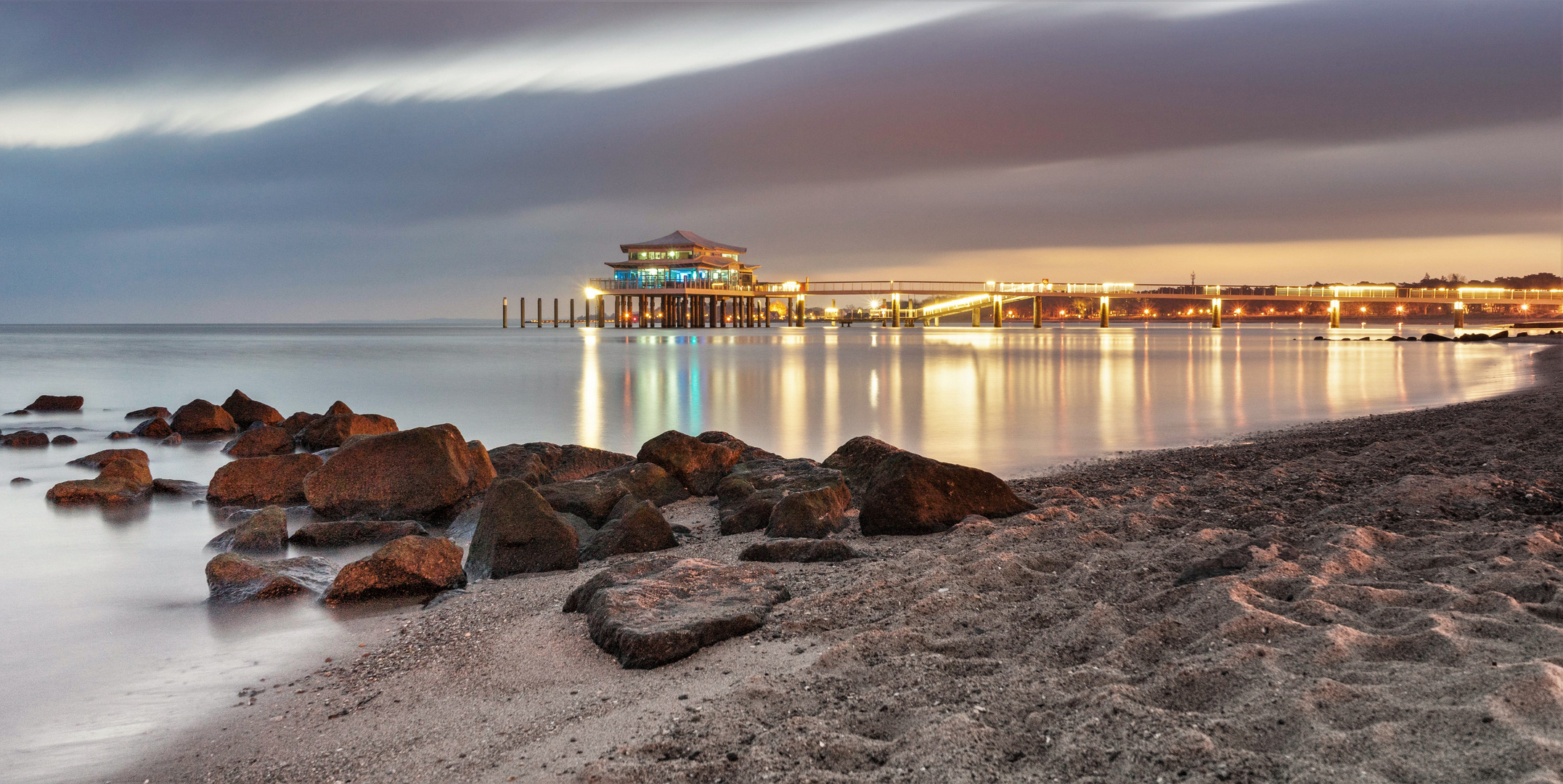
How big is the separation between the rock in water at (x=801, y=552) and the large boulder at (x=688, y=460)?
3767 millimetres

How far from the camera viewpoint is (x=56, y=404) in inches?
935

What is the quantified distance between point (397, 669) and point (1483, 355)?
51.9 m

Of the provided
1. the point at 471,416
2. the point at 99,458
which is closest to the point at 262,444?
the point at 99,458

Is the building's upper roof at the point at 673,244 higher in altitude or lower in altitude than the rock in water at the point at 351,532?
higher

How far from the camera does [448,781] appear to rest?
362cm

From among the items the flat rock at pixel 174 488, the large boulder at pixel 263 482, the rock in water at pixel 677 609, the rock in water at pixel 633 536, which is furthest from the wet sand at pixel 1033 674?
the flat rock at pixel 174 488

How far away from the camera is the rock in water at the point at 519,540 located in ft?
23.4

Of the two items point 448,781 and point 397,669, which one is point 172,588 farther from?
point 448,781

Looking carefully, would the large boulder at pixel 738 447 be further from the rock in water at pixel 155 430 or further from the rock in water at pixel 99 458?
the rock in water at pixel 155 430

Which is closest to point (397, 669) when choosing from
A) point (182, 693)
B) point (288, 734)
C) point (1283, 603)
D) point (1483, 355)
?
point (288, 734)

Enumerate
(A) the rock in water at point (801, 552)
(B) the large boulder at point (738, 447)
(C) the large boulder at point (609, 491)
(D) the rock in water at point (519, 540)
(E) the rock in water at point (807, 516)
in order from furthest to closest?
(B) the large boulder at point (738, 447) → (C) the large boulder at point (609, 491) → (E) the rock in water at point (807, 516) → (D) the rock in water at point (519, 540) → (A) the rock in water at point (801, 552)

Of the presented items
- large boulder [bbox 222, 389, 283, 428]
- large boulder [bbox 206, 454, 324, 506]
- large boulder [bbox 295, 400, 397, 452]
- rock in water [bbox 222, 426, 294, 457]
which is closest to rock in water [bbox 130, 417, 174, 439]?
large boulder [bbox 222, 389, 283, 428]

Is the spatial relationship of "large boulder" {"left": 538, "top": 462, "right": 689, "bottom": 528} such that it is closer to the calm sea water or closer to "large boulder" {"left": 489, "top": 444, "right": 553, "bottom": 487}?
"large boulder" {"left": 489, "top": 444, "right": 553, "bottom": 487}

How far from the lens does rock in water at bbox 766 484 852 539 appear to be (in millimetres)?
7402
